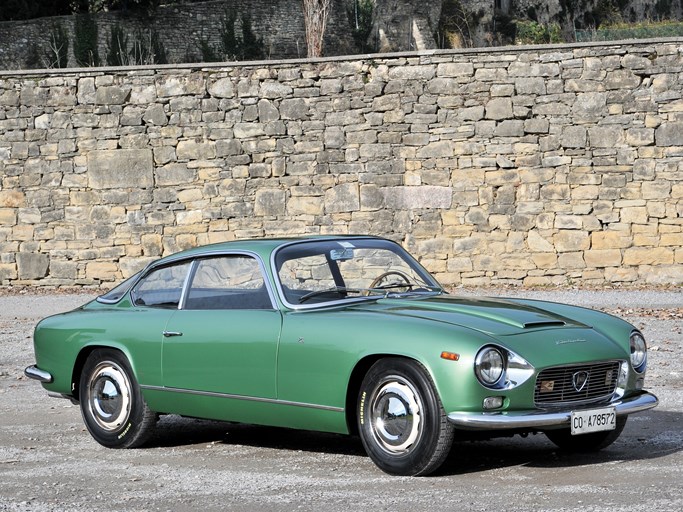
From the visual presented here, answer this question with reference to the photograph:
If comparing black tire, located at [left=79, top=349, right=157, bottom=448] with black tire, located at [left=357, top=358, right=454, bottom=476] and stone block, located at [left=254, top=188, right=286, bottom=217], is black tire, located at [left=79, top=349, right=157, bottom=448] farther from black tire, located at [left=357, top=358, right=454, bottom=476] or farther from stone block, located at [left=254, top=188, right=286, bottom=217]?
stone block, located at [left=254, top=188, right=286, bottom=217]

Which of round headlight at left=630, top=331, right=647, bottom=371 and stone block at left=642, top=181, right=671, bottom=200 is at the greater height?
stone block at left=642, top=181, right=671, bottom=200

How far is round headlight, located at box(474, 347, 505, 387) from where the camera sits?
6.17 meters

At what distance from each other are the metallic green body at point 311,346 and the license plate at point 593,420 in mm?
274

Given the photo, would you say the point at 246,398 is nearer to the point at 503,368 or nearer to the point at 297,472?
the point at 297,472

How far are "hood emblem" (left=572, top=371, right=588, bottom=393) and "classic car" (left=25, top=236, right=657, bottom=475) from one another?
0.01 m

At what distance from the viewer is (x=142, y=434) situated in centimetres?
763

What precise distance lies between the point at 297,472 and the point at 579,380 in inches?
64.2

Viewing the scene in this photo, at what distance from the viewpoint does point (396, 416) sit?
6.34 metres

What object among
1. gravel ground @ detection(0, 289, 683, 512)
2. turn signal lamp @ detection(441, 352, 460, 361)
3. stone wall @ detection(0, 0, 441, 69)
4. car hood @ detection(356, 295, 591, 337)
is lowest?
gravel ground @ detection(0, 289, 683, 512)

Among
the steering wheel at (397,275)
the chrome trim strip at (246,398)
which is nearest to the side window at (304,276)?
the steering wheel at (397,275)

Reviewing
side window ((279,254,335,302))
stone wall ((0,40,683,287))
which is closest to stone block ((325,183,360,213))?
stone wall ((0,40,683,287))

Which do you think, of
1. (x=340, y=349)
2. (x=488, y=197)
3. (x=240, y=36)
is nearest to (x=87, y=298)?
(x=488, y=197)

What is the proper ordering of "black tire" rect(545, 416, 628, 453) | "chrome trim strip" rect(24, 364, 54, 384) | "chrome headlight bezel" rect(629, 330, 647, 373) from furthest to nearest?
"chrome trim strip" rect(24, 364, 54, 384)
"black tire" rect(545, 416, 628, 453)
"chrome headlight bezel" rect(629, 330, 647, 373)

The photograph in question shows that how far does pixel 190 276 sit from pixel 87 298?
1083cm
